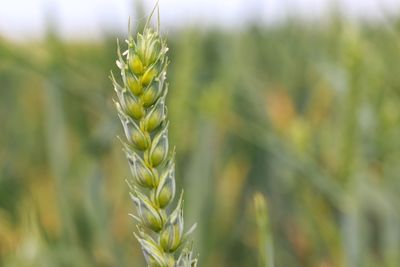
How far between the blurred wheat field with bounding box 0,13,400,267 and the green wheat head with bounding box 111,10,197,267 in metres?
0.42

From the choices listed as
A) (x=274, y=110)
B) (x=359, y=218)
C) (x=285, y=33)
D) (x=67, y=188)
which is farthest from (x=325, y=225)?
(x=285, y=33)

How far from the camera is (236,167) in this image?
1.27 meters

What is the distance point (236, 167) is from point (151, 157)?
1.03 m

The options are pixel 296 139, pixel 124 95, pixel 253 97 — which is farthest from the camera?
pixel 253 97

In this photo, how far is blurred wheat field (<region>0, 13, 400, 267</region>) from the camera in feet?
2.62

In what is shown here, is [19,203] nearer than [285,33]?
Yes

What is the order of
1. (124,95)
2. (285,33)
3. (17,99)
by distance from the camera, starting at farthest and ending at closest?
(17,99) → (285,33) → (124,95)

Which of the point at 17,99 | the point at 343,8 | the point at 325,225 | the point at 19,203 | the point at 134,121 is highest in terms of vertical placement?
the point at 134,121

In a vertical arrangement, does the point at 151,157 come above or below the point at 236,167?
above

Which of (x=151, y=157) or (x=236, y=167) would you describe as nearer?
(x=151, y=157)

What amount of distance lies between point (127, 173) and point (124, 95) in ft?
2.75

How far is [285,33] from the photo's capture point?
1598mm

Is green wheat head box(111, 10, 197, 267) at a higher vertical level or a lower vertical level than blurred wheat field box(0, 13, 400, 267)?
higher

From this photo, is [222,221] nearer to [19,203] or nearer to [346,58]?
[19,203]
